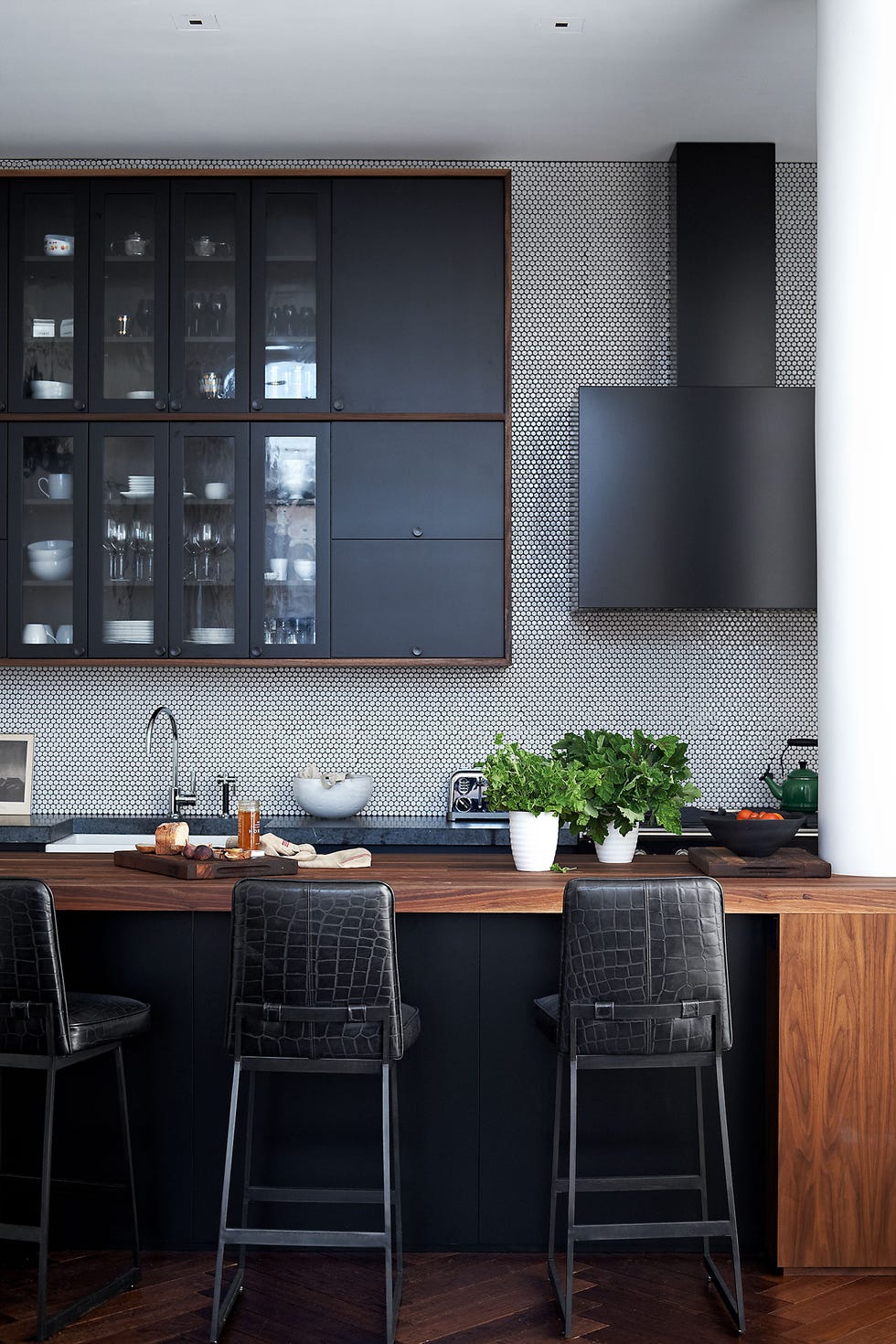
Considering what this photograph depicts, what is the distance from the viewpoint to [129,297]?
4.40m

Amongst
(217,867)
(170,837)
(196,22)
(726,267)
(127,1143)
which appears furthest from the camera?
(726,267)

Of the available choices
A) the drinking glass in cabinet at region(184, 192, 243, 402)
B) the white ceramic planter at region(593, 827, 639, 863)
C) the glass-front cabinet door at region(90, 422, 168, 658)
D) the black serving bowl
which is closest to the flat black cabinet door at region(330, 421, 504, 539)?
the drinking glass in cabinet at region(184, 192, 243, 402)

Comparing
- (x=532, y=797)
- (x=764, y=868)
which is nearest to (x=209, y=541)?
(x=532, y=797)

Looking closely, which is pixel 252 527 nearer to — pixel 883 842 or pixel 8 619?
pixel 8 619

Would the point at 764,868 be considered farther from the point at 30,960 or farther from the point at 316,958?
the point at 30,960

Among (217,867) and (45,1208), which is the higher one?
(217,867)

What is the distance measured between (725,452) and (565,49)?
1422mm

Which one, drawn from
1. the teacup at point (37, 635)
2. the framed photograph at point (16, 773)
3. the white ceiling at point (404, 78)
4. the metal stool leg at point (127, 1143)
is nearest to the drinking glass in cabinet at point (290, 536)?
the teacup at point (37, 635)

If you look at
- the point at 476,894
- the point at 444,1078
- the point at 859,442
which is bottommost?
the point at 444,1078

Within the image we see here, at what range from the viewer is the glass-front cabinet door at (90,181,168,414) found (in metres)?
4.37

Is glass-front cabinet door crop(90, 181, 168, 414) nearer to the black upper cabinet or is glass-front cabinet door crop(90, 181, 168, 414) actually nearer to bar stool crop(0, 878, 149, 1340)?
the black upper cabinet

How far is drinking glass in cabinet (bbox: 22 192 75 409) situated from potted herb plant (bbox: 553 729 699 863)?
2.53 meters

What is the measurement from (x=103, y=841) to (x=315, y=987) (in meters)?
2.22

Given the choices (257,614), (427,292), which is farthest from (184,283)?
(257,614)
